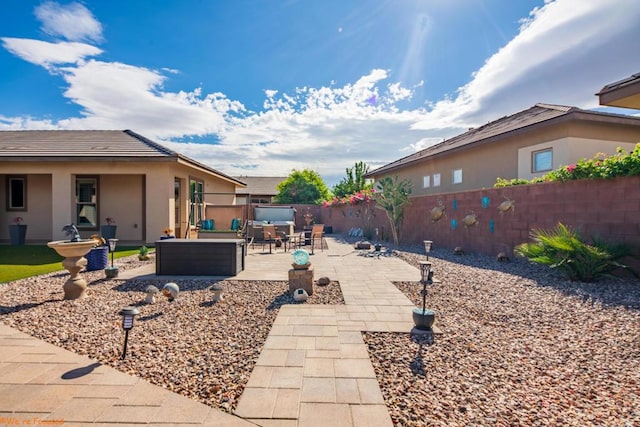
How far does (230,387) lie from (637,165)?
6.85 metres

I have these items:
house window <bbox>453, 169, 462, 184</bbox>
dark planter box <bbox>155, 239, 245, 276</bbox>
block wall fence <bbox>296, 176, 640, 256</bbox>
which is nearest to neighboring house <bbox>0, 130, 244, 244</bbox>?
dark planter box <bbox>155, 239, 245, 276</bbox>

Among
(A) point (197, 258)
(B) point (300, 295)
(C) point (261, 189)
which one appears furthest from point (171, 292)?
(C) point (261, 189)

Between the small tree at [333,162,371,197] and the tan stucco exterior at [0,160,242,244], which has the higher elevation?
the small tree at [333,162,371,197]

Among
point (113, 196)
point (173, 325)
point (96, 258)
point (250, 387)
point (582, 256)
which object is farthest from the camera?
point (113, 196)

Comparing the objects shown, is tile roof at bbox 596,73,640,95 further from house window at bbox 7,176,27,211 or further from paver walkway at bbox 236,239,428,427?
house window at bbox 7,176,27,211

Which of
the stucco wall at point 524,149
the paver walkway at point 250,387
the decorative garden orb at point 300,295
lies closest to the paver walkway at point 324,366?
the paver walkway at point 250,387

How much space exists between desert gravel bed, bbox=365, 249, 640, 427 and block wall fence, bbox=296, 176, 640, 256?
50.4 inches

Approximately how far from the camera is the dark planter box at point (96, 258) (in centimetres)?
658

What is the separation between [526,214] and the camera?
24.1ft

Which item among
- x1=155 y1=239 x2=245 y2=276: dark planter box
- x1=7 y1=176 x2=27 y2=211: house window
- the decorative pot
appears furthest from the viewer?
x1=7 y1=176 x2=27 y2=211: house window

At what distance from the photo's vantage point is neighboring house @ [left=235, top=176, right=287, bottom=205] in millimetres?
30391

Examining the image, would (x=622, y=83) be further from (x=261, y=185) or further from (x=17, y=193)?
(x=261, y=185)

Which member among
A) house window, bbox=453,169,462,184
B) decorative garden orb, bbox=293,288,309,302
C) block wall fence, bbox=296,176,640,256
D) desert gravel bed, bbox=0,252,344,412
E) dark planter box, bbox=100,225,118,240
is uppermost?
house window, bbox=453,169,462,184

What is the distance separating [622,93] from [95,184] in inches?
573
